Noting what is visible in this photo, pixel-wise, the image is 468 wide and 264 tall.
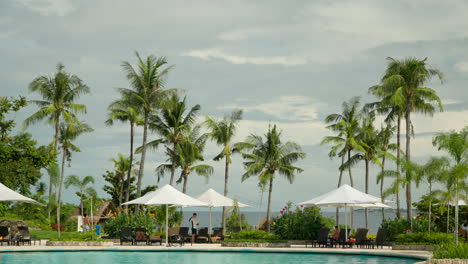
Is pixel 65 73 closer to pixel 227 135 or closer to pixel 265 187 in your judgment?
pixel 227 135

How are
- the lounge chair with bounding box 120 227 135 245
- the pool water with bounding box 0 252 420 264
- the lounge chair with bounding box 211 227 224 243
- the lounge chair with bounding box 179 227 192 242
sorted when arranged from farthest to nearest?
the lounge chair with bounding box 211 227 224 243
the lounge chair with bounding box 179 227 192 242
the lounge chair with bounding box 120 227 135 245
the pool water with bounding box 0 252 420 264

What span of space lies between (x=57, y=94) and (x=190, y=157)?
392 inches

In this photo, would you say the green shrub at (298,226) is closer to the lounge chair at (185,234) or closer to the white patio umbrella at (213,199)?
the lounge chair at (185,234)

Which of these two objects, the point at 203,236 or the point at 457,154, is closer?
the point at 457,154

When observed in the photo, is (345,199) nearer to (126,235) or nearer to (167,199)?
(167,199)

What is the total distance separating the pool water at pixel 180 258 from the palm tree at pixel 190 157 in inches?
635

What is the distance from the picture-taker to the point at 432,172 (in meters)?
24.2

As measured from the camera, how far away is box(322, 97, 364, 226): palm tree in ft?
131

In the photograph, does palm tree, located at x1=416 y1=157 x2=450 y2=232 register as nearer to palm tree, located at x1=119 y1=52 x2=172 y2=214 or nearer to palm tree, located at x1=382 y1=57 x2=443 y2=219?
palm tree, located at x1=382 y1=57 x2=443 y2=219

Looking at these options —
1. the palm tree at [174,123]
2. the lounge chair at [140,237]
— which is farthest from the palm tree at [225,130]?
the lounge chair at [140,237]

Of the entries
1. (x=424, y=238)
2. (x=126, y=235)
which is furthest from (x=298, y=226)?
(x=126, y=235)

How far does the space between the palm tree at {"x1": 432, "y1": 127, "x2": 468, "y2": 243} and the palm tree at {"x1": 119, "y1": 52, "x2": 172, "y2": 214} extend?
59.2ft

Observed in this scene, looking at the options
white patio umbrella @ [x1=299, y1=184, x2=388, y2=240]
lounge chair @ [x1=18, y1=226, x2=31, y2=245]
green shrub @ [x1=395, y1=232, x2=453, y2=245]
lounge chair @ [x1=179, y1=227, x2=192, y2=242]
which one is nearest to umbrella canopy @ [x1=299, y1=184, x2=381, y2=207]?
white patio umbrella @ [x1=299, y1=184, x2=388, y2=240]

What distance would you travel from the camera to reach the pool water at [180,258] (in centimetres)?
1970
